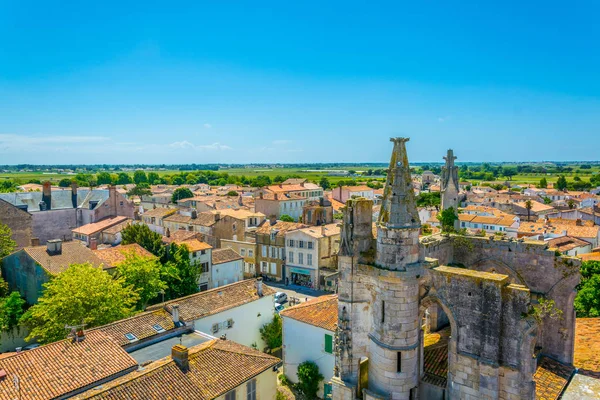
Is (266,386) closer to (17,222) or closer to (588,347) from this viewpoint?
(588,347)

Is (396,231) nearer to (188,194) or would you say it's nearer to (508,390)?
(508,390)

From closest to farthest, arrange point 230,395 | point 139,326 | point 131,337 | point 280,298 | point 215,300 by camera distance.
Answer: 1. point 230,395
2. point 131,337
3. point 139,326
4. point 215,300
5. point 280,298

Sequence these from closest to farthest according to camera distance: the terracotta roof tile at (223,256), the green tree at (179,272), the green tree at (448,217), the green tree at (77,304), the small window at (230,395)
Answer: the small window at (230,395), the green tree at (448,217), the green tree at (77,304), the green tree at (179,272), the terracotta roof tile at (223,256)

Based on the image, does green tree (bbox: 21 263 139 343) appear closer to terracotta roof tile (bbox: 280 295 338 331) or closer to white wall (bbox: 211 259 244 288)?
terracotta roof tile (bbox: 280 295 338 331)

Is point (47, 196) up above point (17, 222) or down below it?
above

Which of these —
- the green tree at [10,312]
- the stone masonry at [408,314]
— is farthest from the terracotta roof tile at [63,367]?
the green tree at [10,312]

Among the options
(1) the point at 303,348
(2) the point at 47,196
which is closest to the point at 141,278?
(1) the point at 303,348

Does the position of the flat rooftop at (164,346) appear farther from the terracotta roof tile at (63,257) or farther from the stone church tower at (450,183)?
the stone church tower at (450,183)
